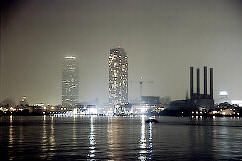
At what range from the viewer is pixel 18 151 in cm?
5497

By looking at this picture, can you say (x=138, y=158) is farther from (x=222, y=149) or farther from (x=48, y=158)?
(x=222, y=149)

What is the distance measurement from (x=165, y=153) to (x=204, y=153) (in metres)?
4.53

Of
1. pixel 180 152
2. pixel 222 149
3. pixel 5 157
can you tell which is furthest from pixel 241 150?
pixel 5 157

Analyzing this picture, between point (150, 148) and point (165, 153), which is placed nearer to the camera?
point (165, 153)

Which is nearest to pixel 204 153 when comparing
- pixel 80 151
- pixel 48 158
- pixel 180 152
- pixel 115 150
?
pixel 180 152

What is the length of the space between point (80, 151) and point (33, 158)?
27.8 ft

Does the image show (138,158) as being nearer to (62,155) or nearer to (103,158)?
(103,158)

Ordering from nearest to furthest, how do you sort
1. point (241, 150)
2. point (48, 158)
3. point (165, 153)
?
point (48, 158) → point (165, 153) → point (241, 150)

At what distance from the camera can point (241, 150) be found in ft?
191

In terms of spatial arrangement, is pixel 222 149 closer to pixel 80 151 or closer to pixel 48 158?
pixel 80 151

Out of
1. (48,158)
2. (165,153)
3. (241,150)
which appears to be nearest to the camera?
(48,158)

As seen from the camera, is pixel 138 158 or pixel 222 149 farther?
pixel 222 149


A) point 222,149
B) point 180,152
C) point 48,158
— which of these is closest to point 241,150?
point 222,149

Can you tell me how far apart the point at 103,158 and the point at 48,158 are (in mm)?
5365
